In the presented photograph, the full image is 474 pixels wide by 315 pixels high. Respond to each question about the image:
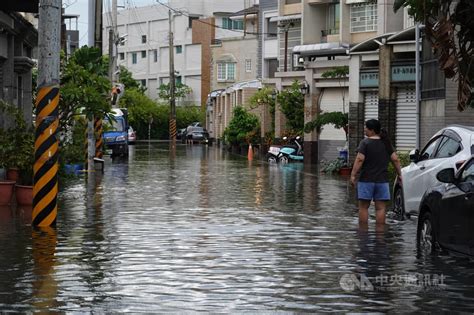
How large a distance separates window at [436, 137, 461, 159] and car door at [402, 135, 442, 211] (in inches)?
7.1

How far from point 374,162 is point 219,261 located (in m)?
4.85

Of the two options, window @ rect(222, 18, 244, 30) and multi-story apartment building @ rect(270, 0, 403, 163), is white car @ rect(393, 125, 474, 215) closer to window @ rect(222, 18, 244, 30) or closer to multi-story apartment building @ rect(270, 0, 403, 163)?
multi-story apartment building @ rect(270, 0, 403, 163)

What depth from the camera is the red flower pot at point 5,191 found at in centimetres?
2159

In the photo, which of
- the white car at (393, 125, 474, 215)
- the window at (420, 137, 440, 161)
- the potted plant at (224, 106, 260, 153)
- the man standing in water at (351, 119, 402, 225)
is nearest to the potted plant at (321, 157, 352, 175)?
the white car at (393, 125, 474, 215)

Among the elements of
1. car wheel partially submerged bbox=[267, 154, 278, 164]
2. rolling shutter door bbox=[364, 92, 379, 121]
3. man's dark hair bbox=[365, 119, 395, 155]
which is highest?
rolling shutter door bbox=[364, 92, 379, 121]

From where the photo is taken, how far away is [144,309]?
33.2 ft

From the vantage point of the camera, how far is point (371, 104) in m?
41.6

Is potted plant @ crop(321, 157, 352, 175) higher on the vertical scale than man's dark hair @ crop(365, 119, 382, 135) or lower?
lower

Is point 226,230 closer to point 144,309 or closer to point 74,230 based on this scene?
point 74,230

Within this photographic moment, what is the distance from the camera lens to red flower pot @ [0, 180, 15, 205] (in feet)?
70.8

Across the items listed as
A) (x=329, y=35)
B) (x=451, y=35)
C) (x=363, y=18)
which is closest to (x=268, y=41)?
(x=329, y=35)

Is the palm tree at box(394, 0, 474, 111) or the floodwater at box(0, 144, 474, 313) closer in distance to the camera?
the floodwater at box(0, 144, 474, 313)

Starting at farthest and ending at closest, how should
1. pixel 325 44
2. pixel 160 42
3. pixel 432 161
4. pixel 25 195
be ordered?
pixel 160 42 < pixel 325 44 < pixel 25 195 < pixel 432 161

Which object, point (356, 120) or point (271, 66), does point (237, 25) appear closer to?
point (271, 66)
